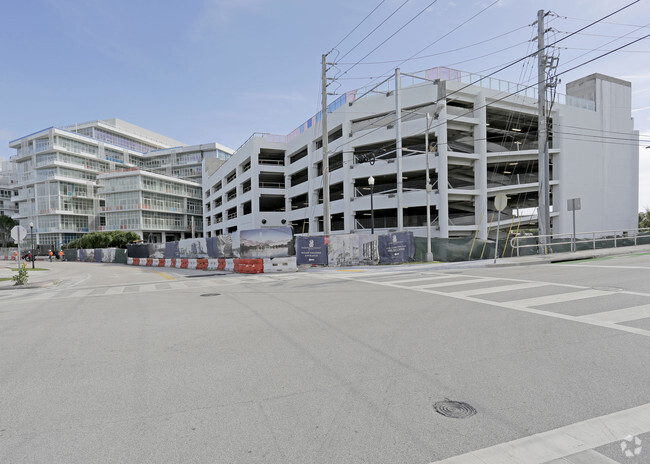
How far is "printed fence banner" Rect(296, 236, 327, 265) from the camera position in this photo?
2067cm

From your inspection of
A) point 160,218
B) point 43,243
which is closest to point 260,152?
point 160,218

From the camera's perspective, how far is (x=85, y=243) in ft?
200

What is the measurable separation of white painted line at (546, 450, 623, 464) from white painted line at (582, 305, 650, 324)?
4.51 metres

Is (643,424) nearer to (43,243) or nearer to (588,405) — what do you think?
(588,405)

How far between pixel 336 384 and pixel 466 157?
3160 centimetres

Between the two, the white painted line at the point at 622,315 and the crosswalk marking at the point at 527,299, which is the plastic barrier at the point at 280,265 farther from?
the white painted line at the point at 622,315

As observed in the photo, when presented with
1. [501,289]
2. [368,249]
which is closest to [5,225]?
[368,249]

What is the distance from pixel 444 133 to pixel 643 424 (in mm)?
30097

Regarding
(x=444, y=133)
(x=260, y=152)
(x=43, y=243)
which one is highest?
(x=260, y=152)

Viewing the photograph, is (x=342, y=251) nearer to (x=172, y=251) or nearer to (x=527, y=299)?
(x=527, y=299)

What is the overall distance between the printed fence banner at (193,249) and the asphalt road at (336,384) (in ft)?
69.2

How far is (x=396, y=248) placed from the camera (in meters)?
20.4

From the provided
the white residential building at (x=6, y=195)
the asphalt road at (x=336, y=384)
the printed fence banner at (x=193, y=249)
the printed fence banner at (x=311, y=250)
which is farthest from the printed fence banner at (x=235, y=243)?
the white residential building at (x=6, y=195)

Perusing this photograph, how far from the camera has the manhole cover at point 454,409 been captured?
2.99 m
